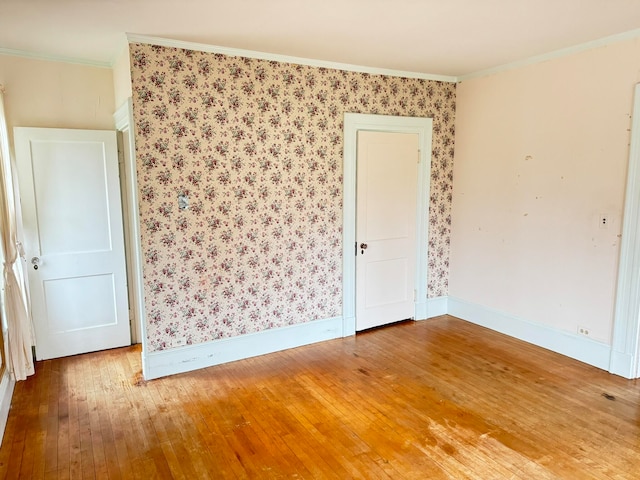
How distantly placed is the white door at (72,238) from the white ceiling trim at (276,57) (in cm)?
112

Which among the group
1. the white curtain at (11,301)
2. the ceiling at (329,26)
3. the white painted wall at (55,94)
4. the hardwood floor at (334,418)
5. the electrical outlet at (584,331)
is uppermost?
the ceiling at (329,26)

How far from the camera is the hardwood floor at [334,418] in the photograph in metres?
2.47

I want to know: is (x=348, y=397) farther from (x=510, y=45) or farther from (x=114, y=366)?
(x=510, y=45)

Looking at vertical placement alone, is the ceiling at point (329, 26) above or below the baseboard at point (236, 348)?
above

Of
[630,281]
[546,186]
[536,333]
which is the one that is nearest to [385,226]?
[546,186]

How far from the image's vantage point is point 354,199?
437 cm

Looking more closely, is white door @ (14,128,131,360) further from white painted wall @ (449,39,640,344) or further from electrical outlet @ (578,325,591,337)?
electrical outlet @ (578,325,591,337)

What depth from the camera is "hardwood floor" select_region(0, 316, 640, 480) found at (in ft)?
8.12

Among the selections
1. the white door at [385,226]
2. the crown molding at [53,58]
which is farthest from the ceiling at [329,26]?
the white door at [385,226]

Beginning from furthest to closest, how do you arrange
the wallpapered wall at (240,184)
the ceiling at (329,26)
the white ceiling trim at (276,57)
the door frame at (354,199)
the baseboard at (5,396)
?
1. the door frame at (354,199)
2. the wallpapered wall at (240,184)
3. the white ceiling trim at (276,57)
4. the baseboard at (5,396)
5. the ceiling at (329,26)

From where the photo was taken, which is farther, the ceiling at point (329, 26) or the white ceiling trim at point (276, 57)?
the white ceiling trim at point (276, 57)

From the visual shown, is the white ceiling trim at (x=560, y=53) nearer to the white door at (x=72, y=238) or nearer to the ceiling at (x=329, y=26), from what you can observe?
the ceiling at (x=329, y=26)

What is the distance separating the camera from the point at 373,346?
13.9 ft

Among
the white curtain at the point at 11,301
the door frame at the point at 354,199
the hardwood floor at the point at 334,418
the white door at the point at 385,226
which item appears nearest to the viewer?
the hardwood floor at the point at 334,418
